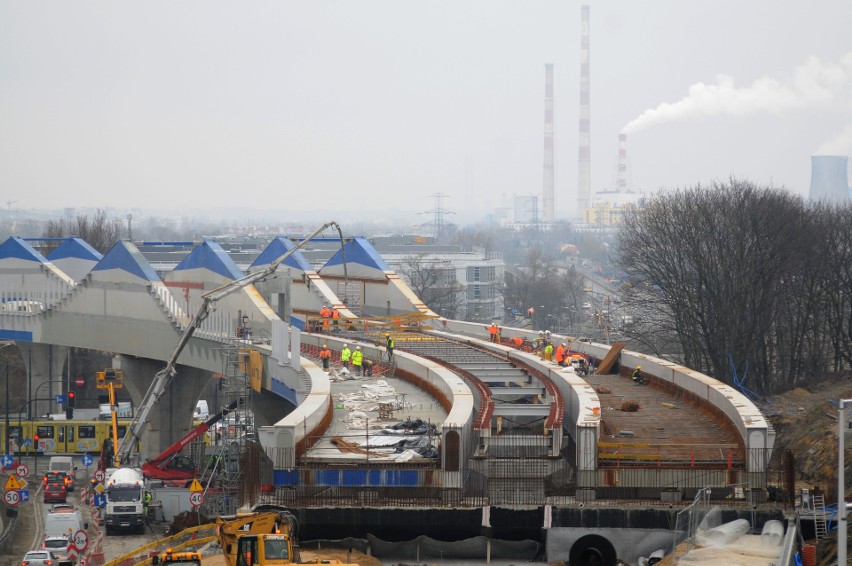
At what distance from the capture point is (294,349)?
41125mm

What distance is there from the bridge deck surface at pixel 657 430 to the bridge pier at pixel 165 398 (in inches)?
1065

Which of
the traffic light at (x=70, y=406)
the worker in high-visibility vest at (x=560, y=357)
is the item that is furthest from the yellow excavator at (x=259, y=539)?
the traffic light at (x=70, y=406)

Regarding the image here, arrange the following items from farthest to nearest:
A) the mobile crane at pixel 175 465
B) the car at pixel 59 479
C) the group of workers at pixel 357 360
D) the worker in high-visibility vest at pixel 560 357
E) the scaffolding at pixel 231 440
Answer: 1. the car at pixel 59 479
2. the mobile crane at pixel 175 465
3. the worker in high-visibility vest at pixel 560 357
4. the group of workers at pixel 357 360
5. the scaffolding at pixel 231 440

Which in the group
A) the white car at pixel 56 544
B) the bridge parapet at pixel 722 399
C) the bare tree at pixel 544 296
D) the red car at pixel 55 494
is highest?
the bare tree at pixel 544 296

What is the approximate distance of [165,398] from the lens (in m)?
62.2

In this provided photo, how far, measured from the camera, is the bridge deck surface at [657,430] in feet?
86.9

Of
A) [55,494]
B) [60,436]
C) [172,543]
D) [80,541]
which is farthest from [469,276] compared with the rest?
[172,543]

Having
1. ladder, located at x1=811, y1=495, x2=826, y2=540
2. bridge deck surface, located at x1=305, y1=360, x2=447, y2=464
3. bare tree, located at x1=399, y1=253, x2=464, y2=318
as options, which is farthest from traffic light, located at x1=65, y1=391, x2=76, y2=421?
bare tree, located at x1=399, y1=253, x2=464, y2=318

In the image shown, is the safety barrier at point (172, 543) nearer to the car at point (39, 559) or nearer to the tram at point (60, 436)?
the car at point (39, 559)

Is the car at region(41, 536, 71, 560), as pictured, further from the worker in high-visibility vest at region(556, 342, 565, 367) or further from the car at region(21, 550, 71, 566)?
the worker in high-visibility vest at region(556, 342, 565, 367)

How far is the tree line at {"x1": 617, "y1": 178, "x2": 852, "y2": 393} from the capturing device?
6303cm

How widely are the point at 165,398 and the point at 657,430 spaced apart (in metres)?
36.0

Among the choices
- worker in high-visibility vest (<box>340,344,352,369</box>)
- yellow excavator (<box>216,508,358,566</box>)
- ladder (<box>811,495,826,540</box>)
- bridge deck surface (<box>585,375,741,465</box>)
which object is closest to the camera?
yellow excavator (<box>216,508,358,566</box>)

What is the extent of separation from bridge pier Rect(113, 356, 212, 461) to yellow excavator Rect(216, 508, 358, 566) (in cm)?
3784
